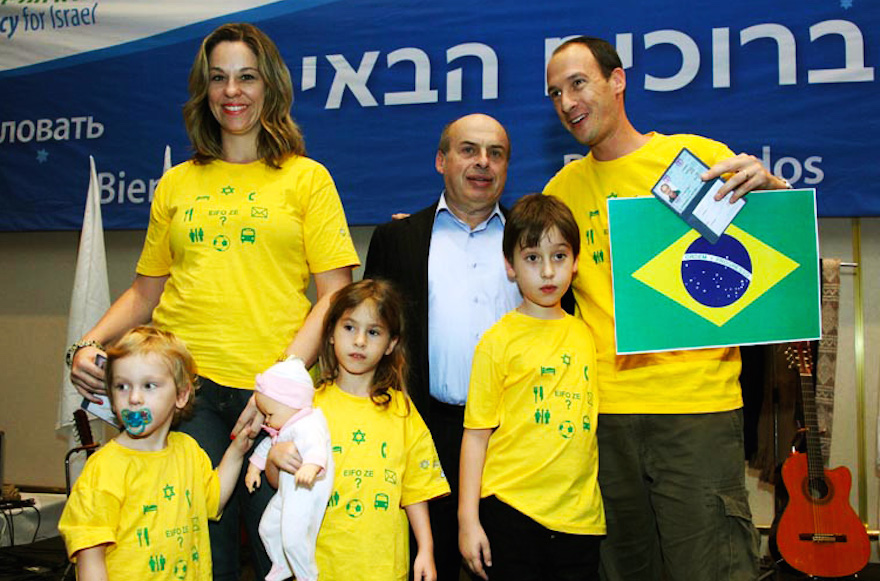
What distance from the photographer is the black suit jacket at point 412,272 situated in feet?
8.18

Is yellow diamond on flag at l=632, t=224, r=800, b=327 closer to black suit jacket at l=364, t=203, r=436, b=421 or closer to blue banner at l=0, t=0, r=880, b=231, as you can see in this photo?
black suit jacket at l=364, t=203, r=436, b=421

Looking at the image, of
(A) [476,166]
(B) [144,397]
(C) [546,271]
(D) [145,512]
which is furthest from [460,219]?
(D) [145,512]

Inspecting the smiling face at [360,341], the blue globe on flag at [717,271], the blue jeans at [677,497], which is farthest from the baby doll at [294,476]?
the blue globe on flag at [717,271]

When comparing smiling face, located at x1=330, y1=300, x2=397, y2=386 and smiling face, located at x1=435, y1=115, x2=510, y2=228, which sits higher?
smiling face, located at x1=435, y1=115, x2=510, y2=228

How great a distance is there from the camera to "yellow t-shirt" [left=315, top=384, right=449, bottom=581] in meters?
2.02

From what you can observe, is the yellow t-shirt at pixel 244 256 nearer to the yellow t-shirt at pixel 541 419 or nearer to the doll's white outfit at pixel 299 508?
the doll's white outfit at pixel 299 508

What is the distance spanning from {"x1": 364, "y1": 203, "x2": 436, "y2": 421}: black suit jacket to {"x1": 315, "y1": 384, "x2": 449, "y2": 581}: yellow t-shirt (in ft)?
0.82

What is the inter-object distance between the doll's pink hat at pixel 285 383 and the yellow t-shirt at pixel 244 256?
145 mm

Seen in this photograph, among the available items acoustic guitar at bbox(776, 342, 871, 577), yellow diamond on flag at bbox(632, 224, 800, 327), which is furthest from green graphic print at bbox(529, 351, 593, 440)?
acoustic guitar at bbox(776, 342, 871, 577)

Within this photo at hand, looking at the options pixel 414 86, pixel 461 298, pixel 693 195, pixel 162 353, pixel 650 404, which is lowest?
pixel 650 404

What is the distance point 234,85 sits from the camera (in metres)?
2.22

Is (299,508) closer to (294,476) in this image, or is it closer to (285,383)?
(294,476)

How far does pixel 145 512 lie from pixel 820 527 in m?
3.21

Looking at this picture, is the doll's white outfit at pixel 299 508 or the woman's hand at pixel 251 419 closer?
the doll's white outfit at pixel 299 508
